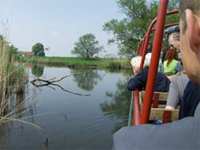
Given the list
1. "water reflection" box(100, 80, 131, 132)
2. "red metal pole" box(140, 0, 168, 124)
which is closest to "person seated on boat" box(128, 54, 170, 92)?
"red metal pole" box(140, 0, 168, 124)

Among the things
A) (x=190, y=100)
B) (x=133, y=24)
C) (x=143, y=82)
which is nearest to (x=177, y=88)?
(x=143, y=82)

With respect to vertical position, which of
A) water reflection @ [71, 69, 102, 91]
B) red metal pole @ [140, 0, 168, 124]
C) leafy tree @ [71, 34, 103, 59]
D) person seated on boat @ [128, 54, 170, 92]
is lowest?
water reflection @ [71, 69, 102, 91]

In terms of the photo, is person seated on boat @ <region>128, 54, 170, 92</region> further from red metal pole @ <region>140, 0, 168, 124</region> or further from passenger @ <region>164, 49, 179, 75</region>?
red metal pole @ <region>140, 0, 168, 124</region>

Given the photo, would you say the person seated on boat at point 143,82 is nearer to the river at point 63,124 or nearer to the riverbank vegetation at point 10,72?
the river at point 63,124

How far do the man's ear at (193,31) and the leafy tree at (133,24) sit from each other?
26.6 metres

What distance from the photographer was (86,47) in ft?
202

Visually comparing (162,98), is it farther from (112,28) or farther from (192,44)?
(112,28)

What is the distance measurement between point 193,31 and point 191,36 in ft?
0.04

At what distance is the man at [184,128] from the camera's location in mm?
459

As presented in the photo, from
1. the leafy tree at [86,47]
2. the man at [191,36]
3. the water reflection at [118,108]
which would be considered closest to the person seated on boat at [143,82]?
the man at [191,36]

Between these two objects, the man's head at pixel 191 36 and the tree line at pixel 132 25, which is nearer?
the man's head at pixel 191 36

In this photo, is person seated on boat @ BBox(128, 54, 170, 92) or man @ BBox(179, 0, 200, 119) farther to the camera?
person seated on boat @ BBox(128, 54, 170, 92)

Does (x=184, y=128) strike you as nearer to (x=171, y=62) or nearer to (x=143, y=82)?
(x=143, y=82)

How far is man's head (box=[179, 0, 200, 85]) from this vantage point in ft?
1.61
